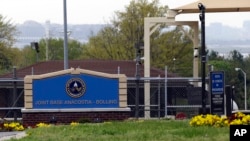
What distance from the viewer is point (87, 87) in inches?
1118

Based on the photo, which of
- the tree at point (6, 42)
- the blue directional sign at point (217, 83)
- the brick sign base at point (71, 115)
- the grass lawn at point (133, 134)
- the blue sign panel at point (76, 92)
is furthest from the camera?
the tree at point (6, 42)

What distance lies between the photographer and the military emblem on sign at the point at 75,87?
28.3 metres

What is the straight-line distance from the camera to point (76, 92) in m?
28.4

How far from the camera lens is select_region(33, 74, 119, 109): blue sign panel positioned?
92.9 feet

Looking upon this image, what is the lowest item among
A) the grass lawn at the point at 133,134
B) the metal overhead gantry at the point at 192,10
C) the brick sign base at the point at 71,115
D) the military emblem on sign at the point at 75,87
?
the brick sign base at the point at 71,115

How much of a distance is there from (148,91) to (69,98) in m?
6.05

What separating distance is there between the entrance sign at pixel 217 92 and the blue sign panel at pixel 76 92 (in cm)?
368

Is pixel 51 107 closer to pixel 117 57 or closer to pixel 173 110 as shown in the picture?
pixel 173 110

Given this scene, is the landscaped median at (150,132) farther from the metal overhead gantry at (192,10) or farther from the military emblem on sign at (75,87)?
the metal overhead gantry at (192,10)

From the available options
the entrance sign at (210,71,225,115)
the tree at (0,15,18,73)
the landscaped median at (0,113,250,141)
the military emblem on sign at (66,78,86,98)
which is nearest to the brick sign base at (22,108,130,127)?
the military emblem on sign at (66,78,86,98)

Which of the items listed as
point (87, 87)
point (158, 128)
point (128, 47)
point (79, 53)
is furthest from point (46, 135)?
point (79, 53)

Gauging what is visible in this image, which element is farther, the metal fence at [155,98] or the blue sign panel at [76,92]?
the metal fence at [155,98]

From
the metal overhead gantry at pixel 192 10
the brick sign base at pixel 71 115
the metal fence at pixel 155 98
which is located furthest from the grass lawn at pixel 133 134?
the metal overhead gantry at pixel 192 10

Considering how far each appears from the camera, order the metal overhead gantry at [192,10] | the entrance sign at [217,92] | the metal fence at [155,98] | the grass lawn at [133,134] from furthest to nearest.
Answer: the metal overhead gantry at [192,10] < the metal fence at [155,98] < the entrance sign at [217,92] < the grass lawn at [133,134]
